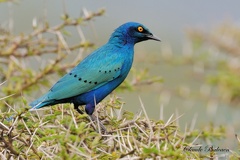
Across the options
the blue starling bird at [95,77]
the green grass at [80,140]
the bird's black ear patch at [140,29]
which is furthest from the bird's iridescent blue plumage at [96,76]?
the green grass at [80,140]

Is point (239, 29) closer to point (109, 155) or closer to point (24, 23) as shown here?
point (109, 155)

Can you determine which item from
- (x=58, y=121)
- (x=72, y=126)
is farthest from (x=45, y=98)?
(x=72, y=126)

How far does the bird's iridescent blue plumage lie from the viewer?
5.45m

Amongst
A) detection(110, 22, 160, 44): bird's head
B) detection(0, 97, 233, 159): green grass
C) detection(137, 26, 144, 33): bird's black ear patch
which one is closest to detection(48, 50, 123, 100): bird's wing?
detection(110, 22, 160, 44): bird's head

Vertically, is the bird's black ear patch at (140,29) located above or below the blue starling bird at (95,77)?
above

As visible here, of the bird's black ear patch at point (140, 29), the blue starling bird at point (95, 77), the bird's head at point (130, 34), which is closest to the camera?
the blue starling bird at point (95, 77)

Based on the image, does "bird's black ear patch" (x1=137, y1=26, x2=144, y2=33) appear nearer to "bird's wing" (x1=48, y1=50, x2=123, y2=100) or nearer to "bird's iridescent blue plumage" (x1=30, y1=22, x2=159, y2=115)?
"bird's iridescent blue plumage" (x1=30, y1=22, x2=159, y2=115)

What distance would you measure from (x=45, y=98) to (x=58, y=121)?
1.19 m

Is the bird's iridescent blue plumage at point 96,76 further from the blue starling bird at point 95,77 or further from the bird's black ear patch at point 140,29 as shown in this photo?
the bird's black ear patch at point 140,29

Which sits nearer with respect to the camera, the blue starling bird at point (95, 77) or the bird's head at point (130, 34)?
the blue starling bird at point (95, 77)

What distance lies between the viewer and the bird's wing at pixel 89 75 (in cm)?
546

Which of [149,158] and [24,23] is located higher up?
[149,158]

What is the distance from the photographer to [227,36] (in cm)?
938

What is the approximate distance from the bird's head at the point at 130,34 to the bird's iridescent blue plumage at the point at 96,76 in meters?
0.02
